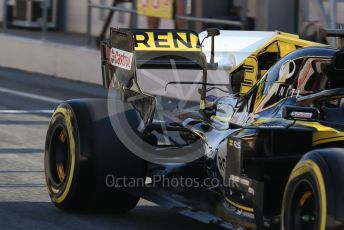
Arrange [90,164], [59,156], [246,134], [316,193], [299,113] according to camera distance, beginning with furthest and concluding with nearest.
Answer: [59,156]
[90,164]
[246,134]
[299,113]
[316,193]

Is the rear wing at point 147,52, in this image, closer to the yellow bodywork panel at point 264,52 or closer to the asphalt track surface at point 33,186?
the yellow bodywork panel at point 264,52

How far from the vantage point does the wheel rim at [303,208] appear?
17.2 feet

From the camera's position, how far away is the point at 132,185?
278 inches

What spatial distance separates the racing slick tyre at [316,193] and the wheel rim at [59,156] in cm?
258

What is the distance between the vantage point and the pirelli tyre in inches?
279

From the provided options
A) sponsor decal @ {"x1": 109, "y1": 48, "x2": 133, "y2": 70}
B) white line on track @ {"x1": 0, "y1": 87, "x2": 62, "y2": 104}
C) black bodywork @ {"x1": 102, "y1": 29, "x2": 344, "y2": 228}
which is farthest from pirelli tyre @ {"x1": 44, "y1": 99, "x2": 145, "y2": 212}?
white line on track @ {"x1": 0, "y1": 87, "x2": 62, "y2": 104}

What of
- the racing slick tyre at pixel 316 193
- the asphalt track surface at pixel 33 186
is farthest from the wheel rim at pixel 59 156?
the racing slick tyre at pixel 316 193

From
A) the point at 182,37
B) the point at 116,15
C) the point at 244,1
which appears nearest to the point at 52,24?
the point at 116,15

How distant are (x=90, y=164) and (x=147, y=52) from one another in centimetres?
118

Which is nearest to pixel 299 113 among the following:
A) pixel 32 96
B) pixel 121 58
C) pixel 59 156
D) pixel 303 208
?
pixel 303 208

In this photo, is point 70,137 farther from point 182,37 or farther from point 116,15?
point 116,15

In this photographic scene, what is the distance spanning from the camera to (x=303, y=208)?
5293 mm

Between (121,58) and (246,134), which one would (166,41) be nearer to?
(121,58)

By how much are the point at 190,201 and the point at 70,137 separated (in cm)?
126
